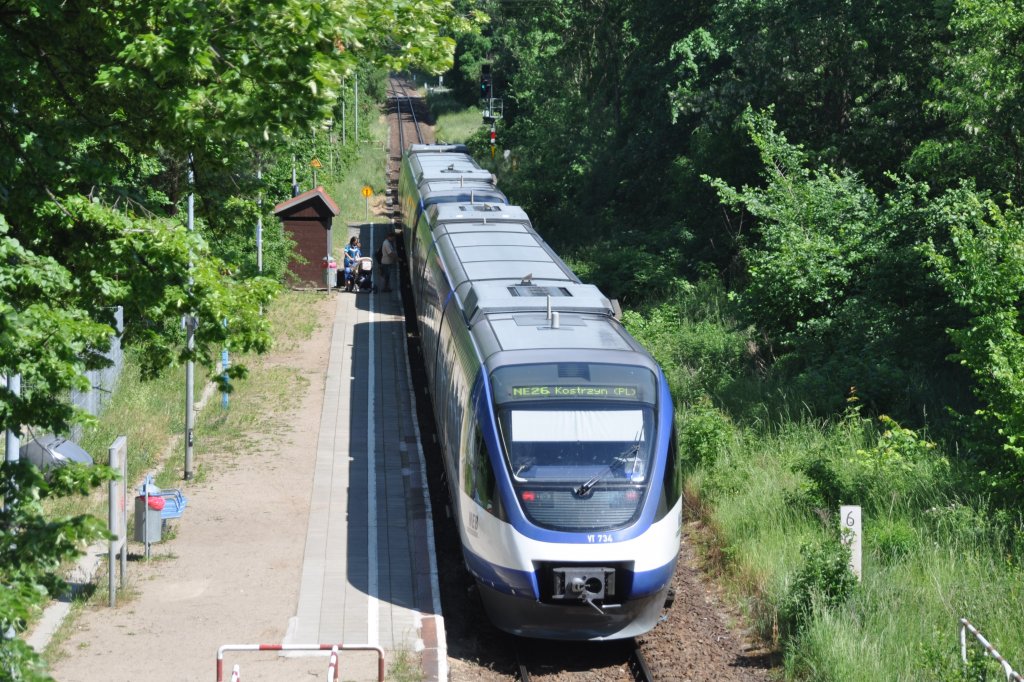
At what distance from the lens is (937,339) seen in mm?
19391

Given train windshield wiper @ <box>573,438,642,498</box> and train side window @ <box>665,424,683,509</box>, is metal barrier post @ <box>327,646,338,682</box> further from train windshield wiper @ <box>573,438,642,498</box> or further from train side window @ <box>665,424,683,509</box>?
train side window @ <box>665,424,683,509</box>

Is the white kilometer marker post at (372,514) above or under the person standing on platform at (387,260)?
under

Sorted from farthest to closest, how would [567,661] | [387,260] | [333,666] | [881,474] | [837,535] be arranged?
[387,260] < [881,474] < [837,535] < [567,661] < [333,666]

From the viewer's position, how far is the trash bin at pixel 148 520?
14.4 m

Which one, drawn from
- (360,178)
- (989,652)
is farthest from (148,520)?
(360,178)

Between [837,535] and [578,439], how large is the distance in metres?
3.32

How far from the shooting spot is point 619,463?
11867 millimetres

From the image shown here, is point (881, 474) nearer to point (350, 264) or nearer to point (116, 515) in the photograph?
point (116, 515)

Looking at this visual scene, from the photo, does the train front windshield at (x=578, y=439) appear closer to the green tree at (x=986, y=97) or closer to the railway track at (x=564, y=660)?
the railway track at (x=564, y=660)

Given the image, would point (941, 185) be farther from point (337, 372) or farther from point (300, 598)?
point (300, 598)

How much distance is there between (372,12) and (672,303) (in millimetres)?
18091

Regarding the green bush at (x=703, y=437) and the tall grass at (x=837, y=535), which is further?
the green bush at (x=703, y=437)

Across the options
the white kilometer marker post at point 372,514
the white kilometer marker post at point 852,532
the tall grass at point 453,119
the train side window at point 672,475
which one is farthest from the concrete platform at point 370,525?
the tall grass at point 453,119

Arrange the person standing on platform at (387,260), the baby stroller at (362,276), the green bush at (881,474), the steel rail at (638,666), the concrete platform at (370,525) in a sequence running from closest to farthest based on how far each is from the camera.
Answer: the steel rail at (638,666)
the concrete platform at (370,525)
the green bush at (881,474)
the baby stroller at (362,276)
the person standing on platform at (387,260)
